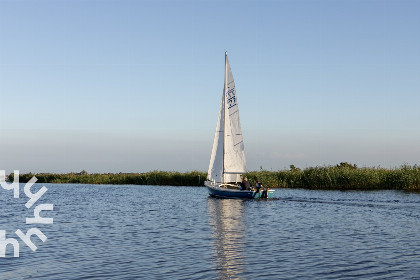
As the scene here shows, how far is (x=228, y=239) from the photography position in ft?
81.1

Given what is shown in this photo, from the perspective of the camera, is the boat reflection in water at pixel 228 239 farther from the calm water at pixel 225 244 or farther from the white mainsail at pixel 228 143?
the white mainsail at pixel 228 143

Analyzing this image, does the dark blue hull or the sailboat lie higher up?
the sailboat

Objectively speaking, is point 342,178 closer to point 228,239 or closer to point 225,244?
point 228,239

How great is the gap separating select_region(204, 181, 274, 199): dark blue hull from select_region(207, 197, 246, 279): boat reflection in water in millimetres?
4839

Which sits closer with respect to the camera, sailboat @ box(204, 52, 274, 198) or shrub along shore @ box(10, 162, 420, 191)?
sailboat @ box(204, 52, 274, 198)

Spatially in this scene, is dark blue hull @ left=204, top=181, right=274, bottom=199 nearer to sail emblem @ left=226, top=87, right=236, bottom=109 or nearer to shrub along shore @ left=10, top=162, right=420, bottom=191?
shrub along shore @ left=10, top=162, right=420, bottom=191

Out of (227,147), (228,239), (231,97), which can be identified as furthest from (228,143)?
(228,239)

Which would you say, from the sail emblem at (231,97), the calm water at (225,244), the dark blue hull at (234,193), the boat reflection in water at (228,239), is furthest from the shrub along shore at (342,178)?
the calm water at (225,244)

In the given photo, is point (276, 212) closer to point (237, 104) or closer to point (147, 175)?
point (237, 104)

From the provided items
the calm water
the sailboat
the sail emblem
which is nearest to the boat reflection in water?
the calm water

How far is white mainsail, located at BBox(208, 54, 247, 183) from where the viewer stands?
2036 inches

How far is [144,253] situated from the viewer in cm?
2084

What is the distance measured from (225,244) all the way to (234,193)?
87.4 ft

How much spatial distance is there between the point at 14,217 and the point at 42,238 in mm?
12691
